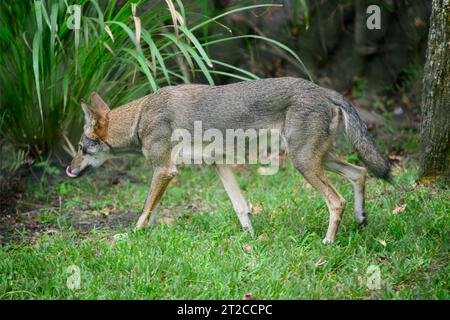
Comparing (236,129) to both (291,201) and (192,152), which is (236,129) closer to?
(192,152)

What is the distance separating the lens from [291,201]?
666 cm

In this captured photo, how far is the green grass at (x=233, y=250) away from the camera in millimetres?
4684

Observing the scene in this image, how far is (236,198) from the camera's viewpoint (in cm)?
622

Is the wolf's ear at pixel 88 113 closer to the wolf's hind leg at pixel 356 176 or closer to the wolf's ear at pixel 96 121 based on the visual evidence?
the wolf's ear at pixel 96 121

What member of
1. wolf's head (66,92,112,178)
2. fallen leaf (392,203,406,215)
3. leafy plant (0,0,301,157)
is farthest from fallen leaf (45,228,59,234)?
fallen leaf (392,203,406,215)

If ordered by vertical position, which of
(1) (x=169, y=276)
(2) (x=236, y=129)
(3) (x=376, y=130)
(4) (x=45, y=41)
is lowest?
(3) (x=376, y=130)

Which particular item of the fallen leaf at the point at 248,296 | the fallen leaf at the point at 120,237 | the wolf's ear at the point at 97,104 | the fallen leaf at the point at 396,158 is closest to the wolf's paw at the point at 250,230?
the fallen leaf at the point at 120,237

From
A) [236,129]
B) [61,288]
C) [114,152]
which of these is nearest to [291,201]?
[236,129]

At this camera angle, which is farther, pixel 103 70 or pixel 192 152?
pixel 103 70

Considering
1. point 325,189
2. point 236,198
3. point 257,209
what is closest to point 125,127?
point 236,198

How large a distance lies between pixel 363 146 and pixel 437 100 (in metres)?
1.03

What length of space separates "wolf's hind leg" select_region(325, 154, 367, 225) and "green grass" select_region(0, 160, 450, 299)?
0.13m

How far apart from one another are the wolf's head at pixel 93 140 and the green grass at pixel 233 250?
1.90 ft
